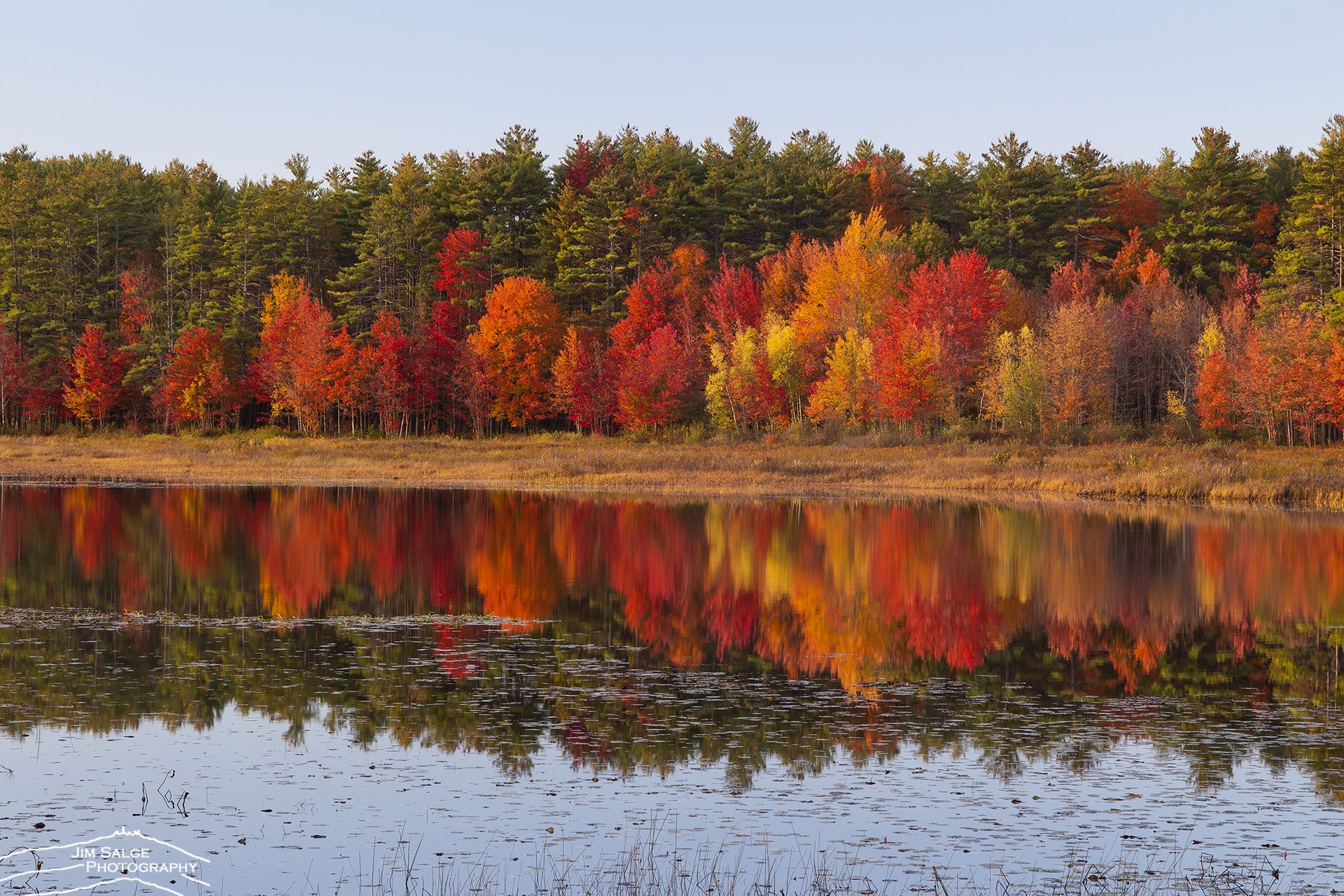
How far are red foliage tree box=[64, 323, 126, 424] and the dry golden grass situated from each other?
50.3ft

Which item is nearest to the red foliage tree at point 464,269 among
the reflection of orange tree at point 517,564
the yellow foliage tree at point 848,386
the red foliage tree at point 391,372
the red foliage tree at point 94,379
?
the red foliage tree at point 391,372

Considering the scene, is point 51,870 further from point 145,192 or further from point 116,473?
point 145,192

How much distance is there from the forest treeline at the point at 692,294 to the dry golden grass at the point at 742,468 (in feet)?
19.7

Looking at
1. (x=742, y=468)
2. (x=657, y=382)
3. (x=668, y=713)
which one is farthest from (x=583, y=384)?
(x=668, y=713)

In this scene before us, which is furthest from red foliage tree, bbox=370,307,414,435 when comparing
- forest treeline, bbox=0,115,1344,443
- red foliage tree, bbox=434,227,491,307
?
red foliage tree, bbox=434,227,491,307

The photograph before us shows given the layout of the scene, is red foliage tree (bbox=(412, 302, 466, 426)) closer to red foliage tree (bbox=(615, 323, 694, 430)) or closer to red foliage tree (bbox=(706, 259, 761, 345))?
red foliage tree (bbox=(615, 323, 694, 430))

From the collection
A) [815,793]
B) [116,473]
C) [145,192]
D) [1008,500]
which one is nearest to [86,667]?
[815,793]

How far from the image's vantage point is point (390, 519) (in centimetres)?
4181

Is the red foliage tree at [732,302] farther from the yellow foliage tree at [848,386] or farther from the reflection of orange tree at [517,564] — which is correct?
the reflection of orange tree at [517,564]

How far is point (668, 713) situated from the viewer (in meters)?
15.2

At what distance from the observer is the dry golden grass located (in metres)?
51.8

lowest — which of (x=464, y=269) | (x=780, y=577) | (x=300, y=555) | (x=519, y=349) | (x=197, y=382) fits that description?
(x=780, y=577)
